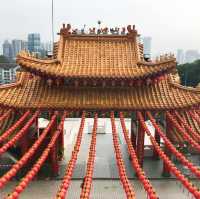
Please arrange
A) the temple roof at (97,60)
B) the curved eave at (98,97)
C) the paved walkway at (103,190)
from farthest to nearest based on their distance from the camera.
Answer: the temple roof at (97,60)
the curved eave at (98,97)
the paved walkway at (103,190)

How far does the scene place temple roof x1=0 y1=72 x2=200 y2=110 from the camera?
40.6 ft

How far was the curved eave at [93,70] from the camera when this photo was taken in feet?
40.1

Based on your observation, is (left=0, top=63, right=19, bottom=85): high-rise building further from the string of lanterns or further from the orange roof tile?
the string of lanterns

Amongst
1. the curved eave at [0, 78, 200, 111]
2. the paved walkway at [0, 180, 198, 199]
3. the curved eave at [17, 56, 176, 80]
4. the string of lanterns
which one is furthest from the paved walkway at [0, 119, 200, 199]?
the curved eave at [17, 56, 176, 80]

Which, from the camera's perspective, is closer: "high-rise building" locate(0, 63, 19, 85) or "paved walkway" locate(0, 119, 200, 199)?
"paved walkway" locate(0, 119, 200, 199)

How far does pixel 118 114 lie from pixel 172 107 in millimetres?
2065

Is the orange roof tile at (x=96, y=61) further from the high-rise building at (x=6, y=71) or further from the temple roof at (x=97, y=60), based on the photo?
the high-rise building at (x=6, y=71)

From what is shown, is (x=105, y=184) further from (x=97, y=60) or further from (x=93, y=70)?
(x=97, y=60)

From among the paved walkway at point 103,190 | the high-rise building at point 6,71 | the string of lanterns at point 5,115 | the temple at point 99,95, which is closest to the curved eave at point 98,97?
the temple at point 99,95

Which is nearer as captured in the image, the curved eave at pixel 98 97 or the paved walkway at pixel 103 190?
the paved walkway at pixel 103 190

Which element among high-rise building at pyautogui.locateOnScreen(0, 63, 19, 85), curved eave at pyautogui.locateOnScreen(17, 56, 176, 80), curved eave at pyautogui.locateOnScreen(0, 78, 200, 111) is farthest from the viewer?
high-rise building at pyautogui.locateOnScreen(0, 63, 19, 85)

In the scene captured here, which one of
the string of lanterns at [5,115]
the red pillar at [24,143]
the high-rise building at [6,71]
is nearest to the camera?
the string of lanterns at [5,115]

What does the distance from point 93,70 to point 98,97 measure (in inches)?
47.5

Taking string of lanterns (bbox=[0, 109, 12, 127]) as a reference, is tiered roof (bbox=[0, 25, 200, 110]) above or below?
above
